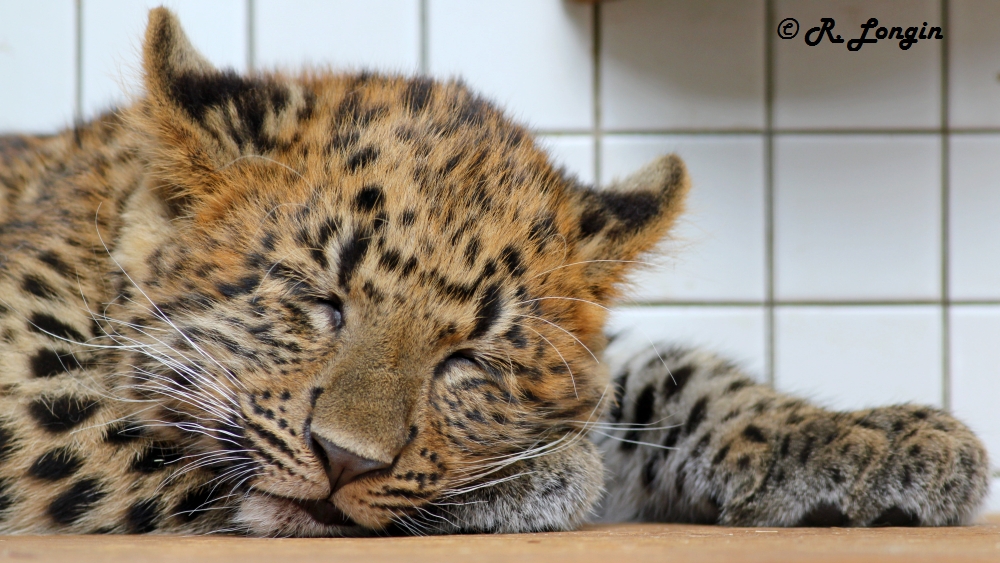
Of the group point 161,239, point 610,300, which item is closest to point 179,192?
point 161,239

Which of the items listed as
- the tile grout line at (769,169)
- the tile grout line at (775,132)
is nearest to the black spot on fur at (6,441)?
the tile grout line at (775,132)

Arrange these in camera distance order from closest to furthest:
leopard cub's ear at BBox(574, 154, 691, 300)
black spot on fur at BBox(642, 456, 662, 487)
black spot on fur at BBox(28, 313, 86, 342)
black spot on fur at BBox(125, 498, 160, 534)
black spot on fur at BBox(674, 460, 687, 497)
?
black spot on fur at BBox(125, 498, 160, 534)
black spot on fur at BBox(28, 313, 86, 342)
leopard cub's ear at BBox(574, 154, 691, 300)
black spot on fur at BBox(674, 460, 687, 497)
black spot on fur at BBox(642, 456, 662, 487)

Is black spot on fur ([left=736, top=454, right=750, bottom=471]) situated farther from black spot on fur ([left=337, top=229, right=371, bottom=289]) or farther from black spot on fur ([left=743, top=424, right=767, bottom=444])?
black spot on fur ([left=337, top=229, right=371, bottom=289])

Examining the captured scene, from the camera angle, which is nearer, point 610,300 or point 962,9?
point 610,300

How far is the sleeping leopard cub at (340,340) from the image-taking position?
1665 mm

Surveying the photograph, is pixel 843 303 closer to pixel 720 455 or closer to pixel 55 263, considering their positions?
pixel 720 455

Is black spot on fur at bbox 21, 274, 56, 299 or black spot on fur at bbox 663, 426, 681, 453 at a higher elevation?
black spot on fur at bbox 21, 274, 56, 299

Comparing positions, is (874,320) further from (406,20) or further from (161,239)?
(161,239)

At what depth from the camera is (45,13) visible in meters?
3.15

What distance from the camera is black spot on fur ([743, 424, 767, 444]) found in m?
2.13

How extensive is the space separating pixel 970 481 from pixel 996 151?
5.96ft

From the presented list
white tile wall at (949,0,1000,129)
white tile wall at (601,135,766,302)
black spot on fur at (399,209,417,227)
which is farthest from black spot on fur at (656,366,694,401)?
white tile wall at (949,0,1000,129)

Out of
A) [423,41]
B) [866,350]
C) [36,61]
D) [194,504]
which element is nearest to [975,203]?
[866,350]
